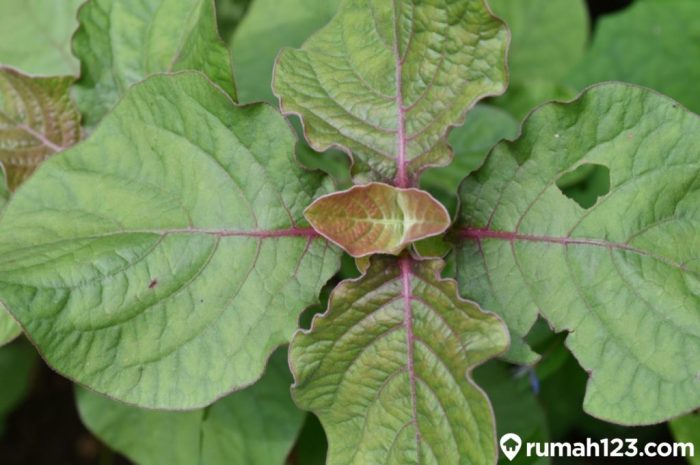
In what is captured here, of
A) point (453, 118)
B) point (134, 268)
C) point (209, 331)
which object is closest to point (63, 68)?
point (134, 268)

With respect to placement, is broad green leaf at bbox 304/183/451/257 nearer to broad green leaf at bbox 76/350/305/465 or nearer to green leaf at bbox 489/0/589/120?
broad green leaf at bbox 76/350/305/465

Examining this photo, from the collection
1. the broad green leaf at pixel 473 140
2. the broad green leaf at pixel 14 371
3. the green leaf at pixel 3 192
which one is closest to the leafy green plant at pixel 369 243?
the green leaf at pixel 3 192

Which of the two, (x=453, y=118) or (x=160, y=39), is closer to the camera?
(x=453, y=118)

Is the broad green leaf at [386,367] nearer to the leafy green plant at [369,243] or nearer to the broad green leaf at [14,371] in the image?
the leafy green plant at [369,243]

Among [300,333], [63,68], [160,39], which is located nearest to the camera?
[300,333]

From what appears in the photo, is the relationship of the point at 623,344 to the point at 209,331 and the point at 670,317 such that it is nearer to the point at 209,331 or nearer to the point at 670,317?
the point at 670,317

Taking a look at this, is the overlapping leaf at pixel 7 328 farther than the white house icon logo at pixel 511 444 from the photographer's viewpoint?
No

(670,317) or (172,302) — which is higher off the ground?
(670,317)
